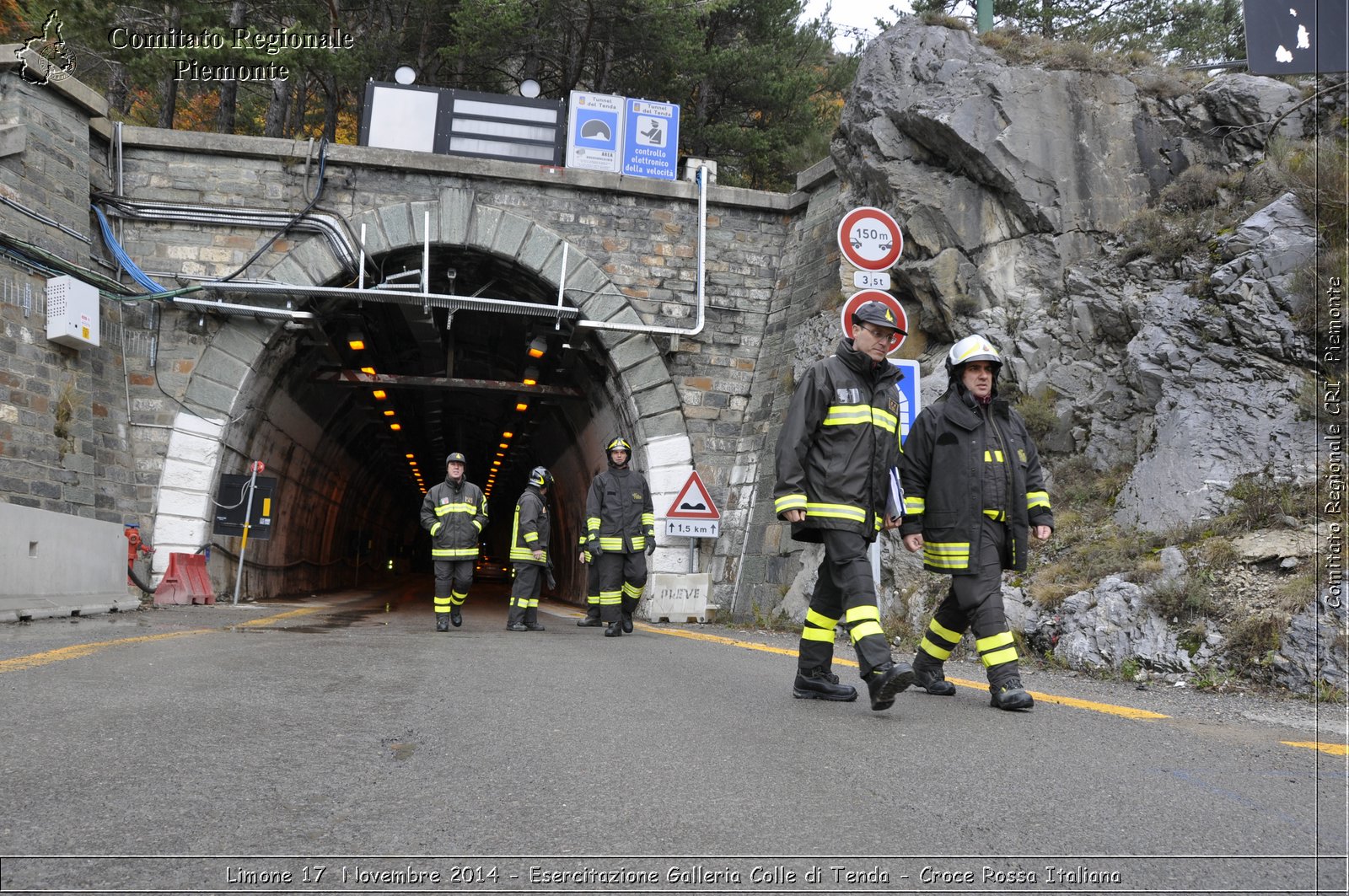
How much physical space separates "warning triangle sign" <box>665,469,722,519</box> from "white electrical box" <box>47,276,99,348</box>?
8172 millimetres

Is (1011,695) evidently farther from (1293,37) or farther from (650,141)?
(650,141)

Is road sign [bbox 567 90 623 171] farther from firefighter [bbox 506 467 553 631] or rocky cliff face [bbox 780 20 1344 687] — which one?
firefighter [bbox 506 467 553 631]

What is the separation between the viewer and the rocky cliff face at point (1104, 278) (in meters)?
8.14

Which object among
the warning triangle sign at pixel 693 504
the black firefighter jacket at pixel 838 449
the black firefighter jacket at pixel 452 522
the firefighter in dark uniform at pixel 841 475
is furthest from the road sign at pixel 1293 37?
the warning triangle sign at pixel 693 504

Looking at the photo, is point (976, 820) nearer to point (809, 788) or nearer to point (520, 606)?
point (809, 788)

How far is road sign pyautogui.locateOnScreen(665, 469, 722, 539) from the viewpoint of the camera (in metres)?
14.8

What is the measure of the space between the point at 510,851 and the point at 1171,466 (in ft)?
24.4

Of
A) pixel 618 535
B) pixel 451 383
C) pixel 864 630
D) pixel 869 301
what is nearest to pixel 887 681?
pixel 864 630

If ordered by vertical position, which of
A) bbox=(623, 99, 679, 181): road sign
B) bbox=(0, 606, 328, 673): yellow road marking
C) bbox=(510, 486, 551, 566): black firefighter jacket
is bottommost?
bbox=(0, 606, 328, 673): yellow road marking

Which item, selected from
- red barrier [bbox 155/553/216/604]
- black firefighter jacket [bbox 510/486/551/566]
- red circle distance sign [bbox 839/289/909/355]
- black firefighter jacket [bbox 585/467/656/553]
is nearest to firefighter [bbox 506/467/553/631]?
black firefighter jacket [bbox 510/486/551/566]

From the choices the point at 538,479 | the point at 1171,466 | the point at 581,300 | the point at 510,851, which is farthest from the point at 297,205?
the point at 510,851

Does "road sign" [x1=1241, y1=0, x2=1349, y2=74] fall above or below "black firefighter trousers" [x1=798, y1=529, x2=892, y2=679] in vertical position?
above

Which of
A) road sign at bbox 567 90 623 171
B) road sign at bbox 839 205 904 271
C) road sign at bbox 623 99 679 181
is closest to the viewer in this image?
road sign at bbox 839 205 904 271

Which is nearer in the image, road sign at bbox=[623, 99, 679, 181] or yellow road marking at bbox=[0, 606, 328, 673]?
yellow road marking at bbox=[0, 606, 328, 673]
